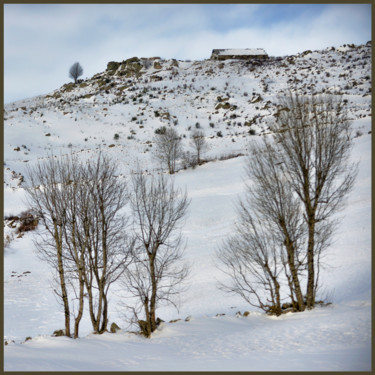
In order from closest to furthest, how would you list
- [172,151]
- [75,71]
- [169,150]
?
[169,150] < [172,151] < [75,71]

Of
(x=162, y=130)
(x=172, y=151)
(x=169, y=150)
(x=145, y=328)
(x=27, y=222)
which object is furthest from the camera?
(x=162, y=130)

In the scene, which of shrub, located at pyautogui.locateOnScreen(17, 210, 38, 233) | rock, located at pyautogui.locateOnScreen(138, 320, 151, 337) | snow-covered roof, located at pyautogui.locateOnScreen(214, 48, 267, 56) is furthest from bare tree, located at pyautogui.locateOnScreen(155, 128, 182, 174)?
snow-covered roof, located at pyautogui.locateOnScreen(214, 48, 267, 56)

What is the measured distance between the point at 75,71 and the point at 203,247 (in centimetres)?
9263

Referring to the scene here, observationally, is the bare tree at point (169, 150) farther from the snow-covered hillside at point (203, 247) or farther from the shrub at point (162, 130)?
the shrub at point (162, 130)

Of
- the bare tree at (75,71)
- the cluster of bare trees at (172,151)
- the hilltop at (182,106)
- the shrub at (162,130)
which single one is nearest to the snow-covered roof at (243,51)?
the hilltop at (182,106)

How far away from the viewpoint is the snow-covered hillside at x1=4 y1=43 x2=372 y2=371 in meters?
7.60

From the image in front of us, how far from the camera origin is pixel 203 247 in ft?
66.0

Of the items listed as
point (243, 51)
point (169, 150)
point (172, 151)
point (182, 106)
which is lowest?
point (169, 150)

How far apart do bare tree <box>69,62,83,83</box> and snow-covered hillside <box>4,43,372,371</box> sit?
1335 inches

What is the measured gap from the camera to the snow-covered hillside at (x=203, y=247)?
7598mm

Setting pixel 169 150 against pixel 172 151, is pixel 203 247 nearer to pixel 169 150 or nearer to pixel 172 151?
pixel 169 150

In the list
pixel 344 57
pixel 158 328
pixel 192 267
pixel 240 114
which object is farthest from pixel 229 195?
pixel 344 57

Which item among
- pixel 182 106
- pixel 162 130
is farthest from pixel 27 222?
pixel 182 106

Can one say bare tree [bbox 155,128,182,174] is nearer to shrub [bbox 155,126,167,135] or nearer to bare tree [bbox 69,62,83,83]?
shrub [bbox 155,126,167,135]
